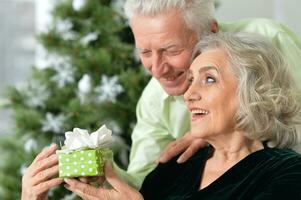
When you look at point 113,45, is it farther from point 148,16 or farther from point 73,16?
point 148,16

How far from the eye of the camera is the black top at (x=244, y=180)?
186cm

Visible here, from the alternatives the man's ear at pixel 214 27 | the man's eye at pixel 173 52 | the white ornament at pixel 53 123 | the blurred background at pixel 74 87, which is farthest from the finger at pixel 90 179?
the white ornament at pixel 53 123

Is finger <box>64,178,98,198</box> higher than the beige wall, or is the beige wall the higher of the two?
finger <box>64,178,98,198</box>

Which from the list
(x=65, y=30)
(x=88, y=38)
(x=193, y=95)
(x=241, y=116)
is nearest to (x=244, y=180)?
(x=241, y=116)

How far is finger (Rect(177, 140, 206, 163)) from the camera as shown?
230cm

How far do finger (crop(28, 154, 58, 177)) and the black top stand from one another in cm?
40

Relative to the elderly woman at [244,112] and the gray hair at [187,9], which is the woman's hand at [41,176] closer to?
the elderly woman at [244,112]

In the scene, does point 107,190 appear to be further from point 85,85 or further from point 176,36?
point 85,85

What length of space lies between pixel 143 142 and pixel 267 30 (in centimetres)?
66

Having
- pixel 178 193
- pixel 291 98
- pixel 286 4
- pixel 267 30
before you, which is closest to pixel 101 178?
pixel 178 193

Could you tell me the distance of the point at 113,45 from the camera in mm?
3475

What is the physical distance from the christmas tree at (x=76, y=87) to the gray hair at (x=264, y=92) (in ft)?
4.67

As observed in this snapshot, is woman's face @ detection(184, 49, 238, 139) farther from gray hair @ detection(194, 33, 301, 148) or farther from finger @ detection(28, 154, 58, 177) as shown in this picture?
finger @ detection(28, 154, 58, 177)

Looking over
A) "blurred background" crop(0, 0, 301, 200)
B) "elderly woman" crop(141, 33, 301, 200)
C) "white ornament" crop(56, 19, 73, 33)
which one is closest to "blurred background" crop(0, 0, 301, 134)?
"blurred background" crop(0, 0, 301, 200)
